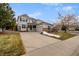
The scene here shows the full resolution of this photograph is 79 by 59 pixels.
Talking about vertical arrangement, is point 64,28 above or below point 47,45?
above

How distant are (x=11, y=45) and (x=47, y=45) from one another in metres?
0.48

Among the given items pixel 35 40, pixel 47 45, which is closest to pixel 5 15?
pixel 35 40

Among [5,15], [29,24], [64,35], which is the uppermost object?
[5,15]

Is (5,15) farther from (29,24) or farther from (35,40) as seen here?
(35,40)

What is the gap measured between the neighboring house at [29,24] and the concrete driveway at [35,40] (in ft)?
0.23

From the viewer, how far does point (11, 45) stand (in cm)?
514

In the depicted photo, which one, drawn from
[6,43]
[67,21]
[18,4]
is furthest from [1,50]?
[67,21]

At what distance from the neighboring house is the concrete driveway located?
0.23 feet

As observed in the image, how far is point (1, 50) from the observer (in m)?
5.09

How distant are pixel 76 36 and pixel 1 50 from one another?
1029 millimetres

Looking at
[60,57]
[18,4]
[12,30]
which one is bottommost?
[60,57]

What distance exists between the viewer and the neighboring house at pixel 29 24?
17.0ft

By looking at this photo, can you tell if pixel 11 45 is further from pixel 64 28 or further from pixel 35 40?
pixel 64 28

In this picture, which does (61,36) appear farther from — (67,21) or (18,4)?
(18,4)
